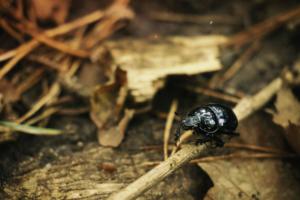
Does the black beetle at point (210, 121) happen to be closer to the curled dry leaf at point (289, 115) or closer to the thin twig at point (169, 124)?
the thin twig at point (169, 124)

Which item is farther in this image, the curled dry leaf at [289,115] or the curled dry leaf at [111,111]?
the curled dry leaf at [111,111]

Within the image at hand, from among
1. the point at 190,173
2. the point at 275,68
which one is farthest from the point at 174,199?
the point at 275,68

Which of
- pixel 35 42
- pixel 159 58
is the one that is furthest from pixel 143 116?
pixel 35 42

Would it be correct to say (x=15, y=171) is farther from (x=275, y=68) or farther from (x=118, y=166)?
(x=275, y=68)

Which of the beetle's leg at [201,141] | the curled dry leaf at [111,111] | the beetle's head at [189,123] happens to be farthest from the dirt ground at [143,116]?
Answer: the beetle's head at [189,123]

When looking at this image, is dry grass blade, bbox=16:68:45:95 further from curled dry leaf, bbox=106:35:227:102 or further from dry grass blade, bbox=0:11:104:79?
curled dry leaf, bbox=106:35:227:102
